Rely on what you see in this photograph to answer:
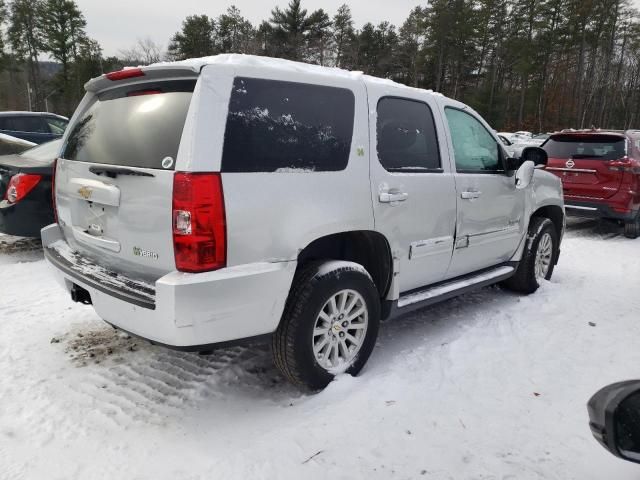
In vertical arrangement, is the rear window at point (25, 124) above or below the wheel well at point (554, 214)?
above

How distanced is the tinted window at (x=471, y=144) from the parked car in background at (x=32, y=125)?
9814 mm

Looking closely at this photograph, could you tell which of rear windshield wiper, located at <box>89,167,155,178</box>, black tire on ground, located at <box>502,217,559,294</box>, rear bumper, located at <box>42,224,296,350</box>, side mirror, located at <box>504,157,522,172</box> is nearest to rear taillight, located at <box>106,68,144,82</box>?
rear windshield wiper, located at <box>89,167,155,178</box>

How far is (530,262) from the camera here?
4.74m

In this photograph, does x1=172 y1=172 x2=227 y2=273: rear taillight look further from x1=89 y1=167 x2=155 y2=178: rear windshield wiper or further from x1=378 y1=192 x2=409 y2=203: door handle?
x1=378 y1=192 x2=409 y2=203: door handle

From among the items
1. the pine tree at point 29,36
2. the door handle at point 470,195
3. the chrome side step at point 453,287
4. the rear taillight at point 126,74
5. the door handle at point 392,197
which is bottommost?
the chrome side step at point 453,287

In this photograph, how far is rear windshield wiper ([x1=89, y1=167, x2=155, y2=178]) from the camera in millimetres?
2391

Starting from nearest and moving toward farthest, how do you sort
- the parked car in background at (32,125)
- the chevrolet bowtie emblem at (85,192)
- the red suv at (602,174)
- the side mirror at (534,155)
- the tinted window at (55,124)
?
the chevrolet bowtie emblem at (85,192)
the side mirror at (534,155)
the red suv at (602,174)
the parked car in background at (32,125)
the tinted window at (55,124)

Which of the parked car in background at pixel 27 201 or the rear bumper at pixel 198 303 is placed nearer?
the rear bumper at pixel 198 303

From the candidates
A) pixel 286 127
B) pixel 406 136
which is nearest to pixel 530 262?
pixel 406 136

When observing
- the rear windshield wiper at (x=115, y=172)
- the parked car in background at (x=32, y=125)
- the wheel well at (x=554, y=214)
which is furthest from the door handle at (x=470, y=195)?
the parked car in background at (x=32, y=125)

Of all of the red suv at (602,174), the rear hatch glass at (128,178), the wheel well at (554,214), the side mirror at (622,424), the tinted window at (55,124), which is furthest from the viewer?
the tinted window at (55,124)

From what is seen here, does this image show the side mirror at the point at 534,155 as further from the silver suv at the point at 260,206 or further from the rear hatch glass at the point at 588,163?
the rear hatch glass at the point at 588,163

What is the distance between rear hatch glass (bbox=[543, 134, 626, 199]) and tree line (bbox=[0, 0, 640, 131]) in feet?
118

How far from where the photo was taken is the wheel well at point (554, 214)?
200 inches
